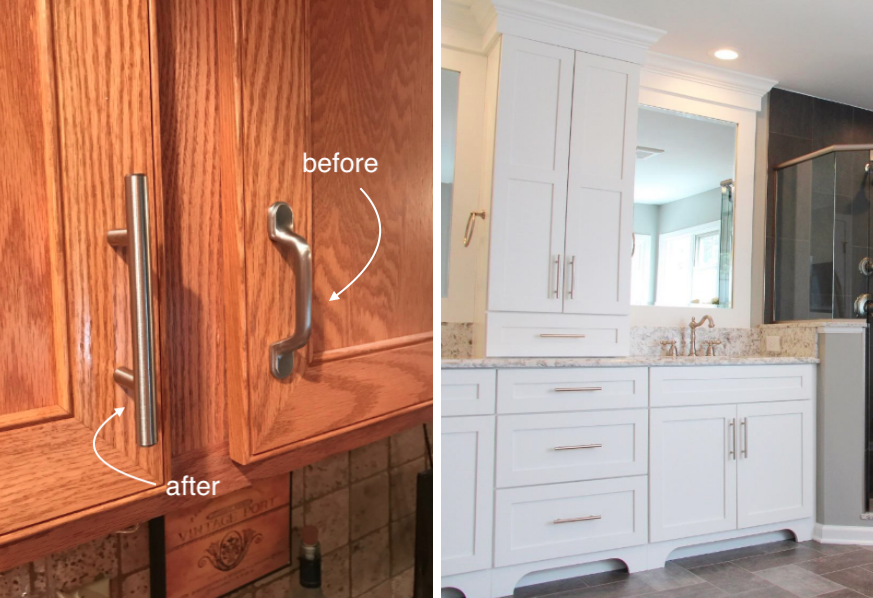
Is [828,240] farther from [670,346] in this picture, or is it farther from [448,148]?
[448,148]

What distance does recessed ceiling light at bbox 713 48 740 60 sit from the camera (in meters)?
2.23

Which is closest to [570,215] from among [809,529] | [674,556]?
[674,556]

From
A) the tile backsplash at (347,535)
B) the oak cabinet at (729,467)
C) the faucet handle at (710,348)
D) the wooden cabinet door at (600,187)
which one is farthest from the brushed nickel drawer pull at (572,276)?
the tile backsplash at (347,535)

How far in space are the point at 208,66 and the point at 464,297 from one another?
156 cm

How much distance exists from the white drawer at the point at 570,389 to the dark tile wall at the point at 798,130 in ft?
3.64

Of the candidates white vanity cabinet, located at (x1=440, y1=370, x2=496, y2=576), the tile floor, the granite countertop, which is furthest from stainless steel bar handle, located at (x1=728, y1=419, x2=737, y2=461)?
white vanity cabinet, located at (x1=440, y1=370, x2=496, y2=576)

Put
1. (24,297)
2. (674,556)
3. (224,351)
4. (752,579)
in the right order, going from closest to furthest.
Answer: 1. (24,297)
2. (224,351)
3. (752,579)
4. (674,556)

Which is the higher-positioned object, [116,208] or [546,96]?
[546,96]

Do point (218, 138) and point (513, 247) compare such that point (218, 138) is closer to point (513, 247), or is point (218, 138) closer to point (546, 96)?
point (513, 247)

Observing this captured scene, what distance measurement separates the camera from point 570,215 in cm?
191

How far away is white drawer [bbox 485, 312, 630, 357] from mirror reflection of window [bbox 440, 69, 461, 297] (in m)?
0.22

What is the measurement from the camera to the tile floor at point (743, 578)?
5.64 feet

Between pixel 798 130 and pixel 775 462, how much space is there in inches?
58.7

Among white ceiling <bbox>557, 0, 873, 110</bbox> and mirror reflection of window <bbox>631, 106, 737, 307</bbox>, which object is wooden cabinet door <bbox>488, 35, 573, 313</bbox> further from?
mirror reflection of window <bbox>631, 106, 737, 307</bbox>
